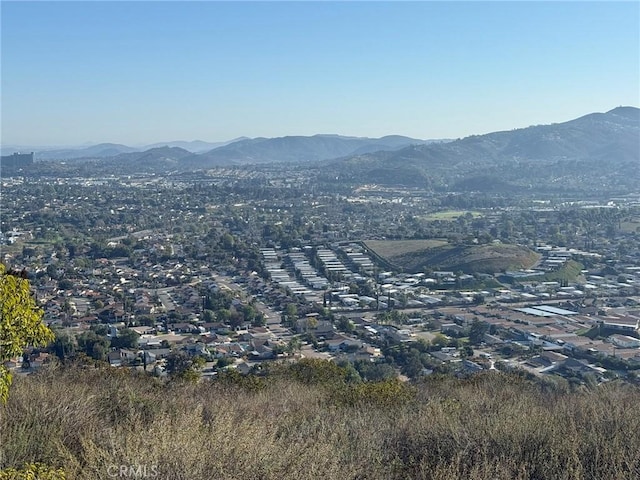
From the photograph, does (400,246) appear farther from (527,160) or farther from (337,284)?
(527,160)

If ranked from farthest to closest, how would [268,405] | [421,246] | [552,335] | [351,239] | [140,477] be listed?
[351,239], [421,246], [552,335], [268,405], [140,477]

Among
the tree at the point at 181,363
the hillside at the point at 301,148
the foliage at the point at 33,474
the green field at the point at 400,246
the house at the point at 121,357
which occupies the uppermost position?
the hillside at the point at 301,148

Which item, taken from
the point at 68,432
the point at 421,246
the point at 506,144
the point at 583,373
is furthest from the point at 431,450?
the point at 506,144

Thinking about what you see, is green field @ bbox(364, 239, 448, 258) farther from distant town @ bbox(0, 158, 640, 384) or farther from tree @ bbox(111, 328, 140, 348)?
tree @ bbox(111, 328, 140, 348)

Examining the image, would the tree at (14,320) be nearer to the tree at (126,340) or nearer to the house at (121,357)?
the house at (121,357)

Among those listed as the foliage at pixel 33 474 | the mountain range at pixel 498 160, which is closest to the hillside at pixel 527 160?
the mountain range at pixel 498 160

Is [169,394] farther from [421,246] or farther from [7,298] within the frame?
[421,246]
